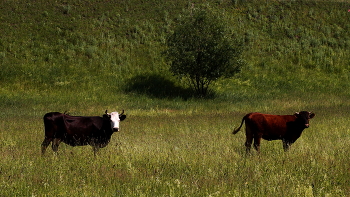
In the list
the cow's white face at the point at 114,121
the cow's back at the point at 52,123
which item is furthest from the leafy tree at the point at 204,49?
the cow's back at the point at 52,123

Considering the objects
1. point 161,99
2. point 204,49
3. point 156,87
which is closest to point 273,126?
point 161,99

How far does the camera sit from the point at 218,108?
2798cm

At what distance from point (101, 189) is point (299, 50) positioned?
140ft

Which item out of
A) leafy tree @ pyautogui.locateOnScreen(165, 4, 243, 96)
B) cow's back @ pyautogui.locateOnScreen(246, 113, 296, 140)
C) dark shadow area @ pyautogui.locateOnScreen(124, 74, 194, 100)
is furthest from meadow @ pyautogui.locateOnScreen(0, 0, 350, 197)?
leafy tree @ pyautogui.locateOnScreen(165, 4, 243, 96)

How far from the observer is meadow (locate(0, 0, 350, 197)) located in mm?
8133

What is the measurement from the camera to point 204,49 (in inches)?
1280

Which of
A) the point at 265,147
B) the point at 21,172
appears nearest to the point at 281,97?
the point at 265,147

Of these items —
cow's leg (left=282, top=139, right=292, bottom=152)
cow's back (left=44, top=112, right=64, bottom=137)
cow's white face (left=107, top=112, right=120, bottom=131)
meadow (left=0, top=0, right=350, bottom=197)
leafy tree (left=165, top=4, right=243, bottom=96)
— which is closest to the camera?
meadow (left=0, top=0, right=350, bottom=197)

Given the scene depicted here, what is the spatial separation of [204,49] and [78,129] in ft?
73.1

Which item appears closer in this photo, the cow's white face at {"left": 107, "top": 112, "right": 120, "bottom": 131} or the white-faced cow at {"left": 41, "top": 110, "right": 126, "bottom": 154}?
the cow's white face at {"left": 107, "top": 112, "right": 120, "bottom": 131}

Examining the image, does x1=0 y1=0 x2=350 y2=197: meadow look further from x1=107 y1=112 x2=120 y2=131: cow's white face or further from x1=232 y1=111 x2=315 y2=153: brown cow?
x1=107 y1=112 x2=120 y2=131: cow's white face

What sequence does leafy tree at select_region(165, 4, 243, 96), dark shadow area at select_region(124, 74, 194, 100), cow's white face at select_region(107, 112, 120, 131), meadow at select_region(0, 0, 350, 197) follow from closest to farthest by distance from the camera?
meadow at select_region(0, 0, 350, 197) → cow's white face at select_region(107, 112, 120, 131) → leafy tree at select_region(165, 4, 243, 96) → dark shadow area at select_region(124, 74, 194, 100)

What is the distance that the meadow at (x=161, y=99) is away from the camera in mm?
8133

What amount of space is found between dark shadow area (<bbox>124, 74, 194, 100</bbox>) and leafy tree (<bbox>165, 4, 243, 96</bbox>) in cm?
218
